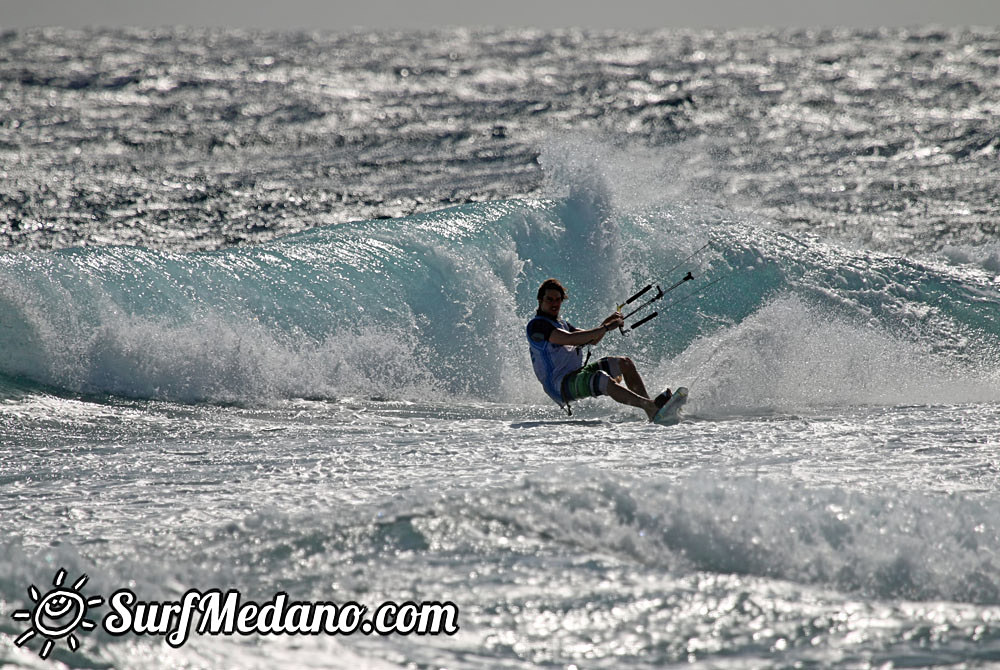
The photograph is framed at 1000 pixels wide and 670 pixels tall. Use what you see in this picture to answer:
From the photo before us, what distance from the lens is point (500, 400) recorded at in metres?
10.2

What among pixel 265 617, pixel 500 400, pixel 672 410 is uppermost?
pixel 672 410

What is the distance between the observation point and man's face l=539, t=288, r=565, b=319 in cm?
870

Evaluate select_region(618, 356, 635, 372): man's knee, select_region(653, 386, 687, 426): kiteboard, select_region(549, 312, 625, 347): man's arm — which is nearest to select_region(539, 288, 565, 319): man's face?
select_region(549, 312, 625, 347): man's arm

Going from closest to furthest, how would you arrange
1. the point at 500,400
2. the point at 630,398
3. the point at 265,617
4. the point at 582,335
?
the point at 265,617 → the point at 630,398 → the point at 582,335 → the point at 500,400

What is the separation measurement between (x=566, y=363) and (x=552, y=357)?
12 centimetres

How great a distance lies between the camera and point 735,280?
12883 mm

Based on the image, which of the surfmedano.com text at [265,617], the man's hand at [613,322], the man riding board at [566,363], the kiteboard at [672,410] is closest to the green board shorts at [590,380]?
the man riding board at [566,363]

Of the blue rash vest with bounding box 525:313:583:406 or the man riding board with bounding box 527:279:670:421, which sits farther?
the blue rash vest with bounding box 525:313:583:406

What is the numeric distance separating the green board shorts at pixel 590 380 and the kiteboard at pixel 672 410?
0.51 metres

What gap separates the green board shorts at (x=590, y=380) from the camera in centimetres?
856

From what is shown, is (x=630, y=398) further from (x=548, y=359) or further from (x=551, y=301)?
(x=551, y=301)

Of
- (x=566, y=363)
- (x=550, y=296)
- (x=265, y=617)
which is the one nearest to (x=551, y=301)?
(x=550, y=296)

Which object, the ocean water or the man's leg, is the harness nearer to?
the ocean water

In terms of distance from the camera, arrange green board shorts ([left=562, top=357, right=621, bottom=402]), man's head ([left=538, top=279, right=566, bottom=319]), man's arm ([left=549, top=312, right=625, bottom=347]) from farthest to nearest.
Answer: man's head ([left=538, top=279, right=566, bottom=319]) < green board shorts ([left=562, top=357, right=621, bottom=402]) < man's arm ([left=549, top=312, right=625, bottom=347])
